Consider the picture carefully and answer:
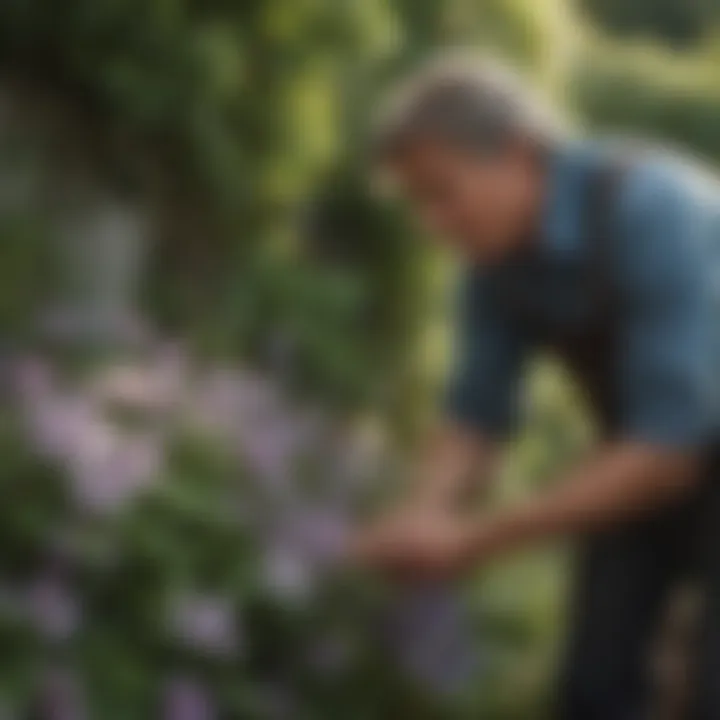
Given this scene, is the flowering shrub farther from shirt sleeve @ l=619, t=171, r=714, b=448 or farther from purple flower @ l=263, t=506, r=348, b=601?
shirt sleeve @ l=619, t=171, r=714, b=448

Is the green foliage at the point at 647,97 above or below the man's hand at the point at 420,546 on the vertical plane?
above

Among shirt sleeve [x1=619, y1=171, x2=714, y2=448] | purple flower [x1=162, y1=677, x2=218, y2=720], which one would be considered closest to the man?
shirt sleeve [x1=619, y1=171, x2=714, y2=448]

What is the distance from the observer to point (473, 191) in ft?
3.38

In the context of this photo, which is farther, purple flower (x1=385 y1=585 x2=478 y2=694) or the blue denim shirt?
purple flower (x1=385 y1=585 x2=478 y2=694)

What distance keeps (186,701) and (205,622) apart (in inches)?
2.2

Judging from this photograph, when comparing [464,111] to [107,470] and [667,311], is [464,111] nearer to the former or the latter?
[667,311]

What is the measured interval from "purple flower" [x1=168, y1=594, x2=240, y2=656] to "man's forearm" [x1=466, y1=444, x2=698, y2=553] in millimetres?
170

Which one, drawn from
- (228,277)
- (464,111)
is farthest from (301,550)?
(464,111)

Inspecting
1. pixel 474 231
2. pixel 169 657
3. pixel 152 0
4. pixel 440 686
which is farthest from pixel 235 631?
pixel 152 0

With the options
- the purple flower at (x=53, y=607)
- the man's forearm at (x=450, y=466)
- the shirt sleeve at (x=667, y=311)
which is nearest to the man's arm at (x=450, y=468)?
the man's forearm at (x=450, y=466)

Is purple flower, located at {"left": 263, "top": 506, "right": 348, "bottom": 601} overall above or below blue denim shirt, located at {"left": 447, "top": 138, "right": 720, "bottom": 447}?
below

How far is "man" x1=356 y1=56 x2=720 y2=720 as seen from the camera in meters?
Result: 1.00

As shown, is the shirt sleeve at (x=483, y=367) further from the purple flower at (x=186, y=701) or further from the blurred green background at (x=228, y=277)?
the purple flower at (x=186, y=701)

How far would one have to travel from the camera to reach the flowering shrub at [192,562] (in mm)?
1071
